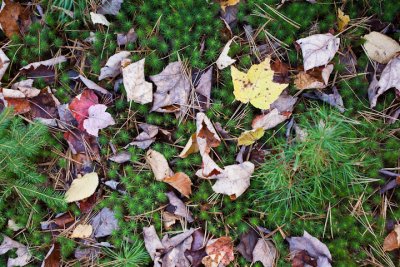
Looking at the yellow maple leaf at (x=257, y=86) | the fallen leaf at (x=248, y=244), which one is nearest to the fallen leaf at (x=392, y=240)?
the fallen leaf at (x=248, y=244)

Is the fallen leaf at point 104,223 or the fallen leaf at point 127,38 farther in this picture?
the fallen leaf at point 127,38

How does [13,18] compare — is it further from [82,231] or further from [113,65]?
[82,231]

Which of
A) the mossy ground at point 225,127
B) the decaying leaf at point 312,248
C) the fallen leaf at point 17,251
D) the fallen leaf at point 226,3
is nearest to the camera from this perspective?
the decaying leaf at point 312,248

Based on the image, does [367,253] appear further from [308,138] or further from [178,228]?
[178,228]

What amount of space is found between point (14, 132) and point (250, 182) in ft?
6.10

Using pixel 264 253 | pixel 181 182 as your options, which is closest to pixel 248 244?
pixel 264 253

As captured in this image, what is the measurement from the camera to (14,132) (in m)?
3.08

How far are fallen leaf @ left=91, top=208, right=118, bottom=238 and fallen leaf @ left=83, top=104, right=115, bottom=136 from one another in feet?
2.11

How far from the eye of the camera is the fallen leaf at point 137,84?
126 inches

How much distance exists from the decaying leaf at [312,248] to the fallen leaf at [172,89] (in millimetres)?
1319

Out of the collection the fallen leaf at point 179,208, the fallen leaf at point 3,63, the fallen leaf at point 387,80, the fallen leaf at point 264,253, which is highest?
the fallen leaf at point 3,63

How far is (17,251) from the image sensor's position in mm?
3188

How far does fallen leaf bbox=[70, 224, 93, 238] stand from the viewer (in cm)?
316

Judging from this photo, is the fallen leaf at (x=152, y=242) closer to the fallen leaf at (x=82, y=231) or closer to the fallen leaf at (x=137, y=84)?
the fallen leaf at (x=82, y=231)
